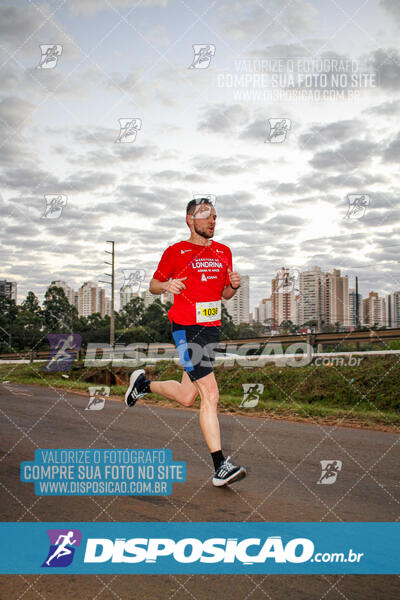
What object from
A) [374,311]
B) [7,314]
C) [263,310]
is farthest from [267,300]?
[7,314]

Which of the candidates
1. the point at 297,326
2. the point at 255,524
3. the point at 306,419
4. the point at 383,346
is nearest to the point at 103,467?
the point at 255,524

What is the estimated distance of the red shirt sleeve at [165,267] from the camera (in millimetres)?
3712

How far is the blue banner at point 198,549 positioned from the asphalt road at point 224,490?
112 mm

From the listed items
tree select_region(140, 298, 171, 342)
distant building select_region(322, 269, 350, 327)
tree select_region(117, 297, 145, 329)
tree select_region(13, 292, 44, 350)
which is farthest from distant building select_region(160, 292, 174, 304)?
distant building select_region(322, 269, 350, 327)

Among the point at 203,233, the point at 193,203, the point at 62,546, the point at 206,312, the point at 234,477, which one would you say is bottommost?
the point at 62,546

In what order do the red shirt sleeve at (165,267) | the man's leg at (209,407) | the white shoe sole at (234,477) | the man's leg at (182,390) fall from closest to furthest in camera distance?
the red shirt sleeve at (165,267)
the man's leg at (209,407)
the man's leg at (182,390)
the white shoe sole at (234,477)

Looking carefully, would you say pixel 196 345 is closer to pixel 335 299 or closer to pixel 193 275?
pixel 193 275

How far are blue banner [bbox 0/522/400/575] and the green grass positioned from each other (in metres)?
5.53

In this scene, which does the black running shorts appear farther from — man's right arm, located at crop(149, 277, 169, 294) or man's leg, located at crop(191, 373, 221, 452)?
man's right arm, located at crop(149, 277, 169, 294)

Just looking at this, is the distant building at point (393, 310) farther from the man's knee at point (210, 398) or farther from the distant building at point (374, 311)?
the man's knee at point (210, 398)

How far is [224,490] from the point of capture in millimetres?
4570

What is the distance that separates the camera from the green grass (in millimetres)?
9781

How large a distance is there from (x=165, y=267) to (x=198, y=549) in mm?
1875

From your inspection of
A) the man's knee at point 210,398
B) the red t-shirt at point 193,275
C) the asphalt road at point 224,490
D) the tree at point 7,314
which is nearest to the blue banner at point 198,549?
the asphalt road at point 224,490
